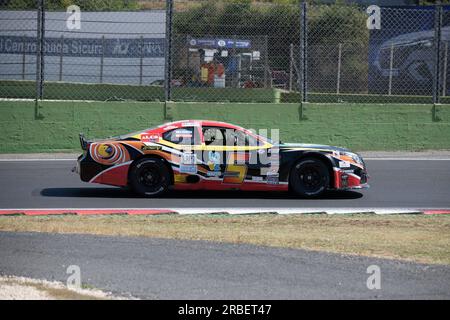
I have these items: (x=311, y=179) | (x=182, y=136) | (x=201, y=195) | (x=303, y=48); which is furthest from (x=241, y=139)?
(x=303, y=48)

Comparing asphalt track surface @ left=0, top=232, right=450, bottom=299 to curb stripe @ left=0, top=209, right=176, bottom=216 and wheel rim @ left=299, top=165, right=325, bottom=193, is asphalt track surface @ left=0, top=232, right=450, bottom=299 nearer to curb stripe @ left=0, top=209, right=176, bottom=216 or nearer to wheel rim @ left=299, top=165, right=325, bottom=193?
curb stripe @ left=0, top=209, right=176, bottom=216

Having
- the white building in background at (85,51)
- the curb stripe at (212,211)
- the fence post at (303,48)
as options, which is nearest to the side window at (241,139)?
the curb stripe at (212,211)

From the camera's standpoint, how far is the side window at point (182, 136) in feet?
41.6

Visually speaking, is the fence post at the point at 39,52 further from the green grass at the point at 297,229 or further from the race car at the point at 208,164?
the green grass at the point at 297,229

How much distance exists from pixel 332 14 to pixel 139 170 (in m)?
8.09

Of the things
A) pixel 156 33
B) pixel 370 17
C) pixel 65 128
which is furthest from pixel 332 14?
pixel 65 128

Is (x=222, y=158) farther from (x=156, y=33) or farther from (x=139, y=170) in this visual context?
(x=156, y=33)

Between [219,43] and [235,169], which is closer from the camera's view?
[235,169]

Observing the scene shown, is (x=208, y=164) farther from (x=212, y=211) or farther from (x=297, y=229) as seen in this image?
(x=297, y=229)

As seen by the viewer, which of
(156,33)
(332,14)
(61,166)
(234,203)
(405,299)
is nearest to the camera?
(405,299)

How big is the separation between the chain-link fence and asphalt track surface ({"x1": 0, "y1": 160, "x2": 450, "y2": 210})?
335 cm

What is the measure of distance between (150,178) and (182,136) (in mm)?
807

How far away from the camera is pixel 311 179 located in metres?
12.8

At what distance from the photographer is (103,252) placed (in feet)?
27.9
